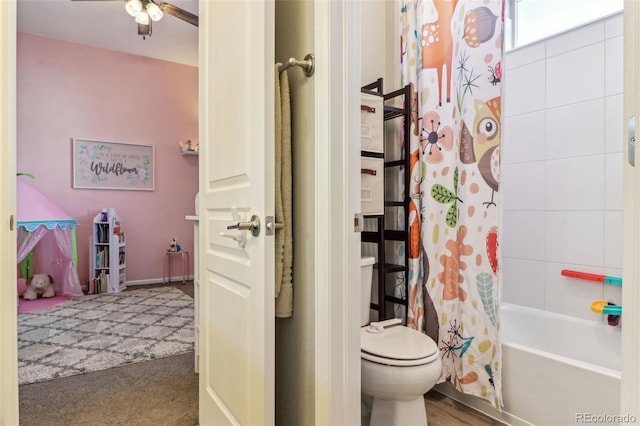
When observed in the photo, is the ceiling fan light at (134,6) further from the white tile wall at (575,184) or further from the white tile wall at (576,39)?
the white tile wall at (575,184)

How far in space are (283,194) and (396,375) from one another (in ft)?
2.64

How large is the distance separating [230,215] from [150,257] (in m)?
3.88

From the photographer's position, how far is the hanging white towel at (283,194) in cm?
122

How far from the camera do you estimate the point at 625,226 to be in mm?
533

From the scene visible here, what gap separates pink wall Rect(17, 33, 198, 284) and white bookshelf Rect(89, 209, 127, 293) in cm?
25

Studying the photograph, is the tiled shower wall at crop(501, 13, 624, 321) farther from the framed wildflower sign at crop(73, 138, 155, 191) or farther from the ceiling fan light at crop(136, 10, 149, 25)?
the framed wildflower sign at crop(73, 138, 155, 191)

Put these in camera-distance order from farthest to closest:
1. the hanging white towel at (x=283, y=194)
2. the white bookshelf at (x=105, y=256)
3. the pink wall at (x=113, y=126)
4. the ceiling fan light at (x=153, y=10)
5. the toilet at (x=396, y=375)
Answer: the white bookshelf at (x=105, y=256) → the pink wall at (x=113, y=126) → the ceiling fan light at (x=153, y=10) → the toilet at (x=396, y=375) → the hanging white towel at (x=283, y=194)

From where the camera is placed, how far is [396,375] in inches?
54.8

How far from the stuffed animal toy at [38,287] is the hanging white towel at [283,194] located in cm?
374

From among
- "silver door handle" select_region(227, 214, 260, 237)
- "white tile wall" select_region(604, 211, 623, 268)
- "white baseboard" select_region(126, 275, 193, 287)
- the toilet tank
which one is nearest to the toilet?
the toilet tank

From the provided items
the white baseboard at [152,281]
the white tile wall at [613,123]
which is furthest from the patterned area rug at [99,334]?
the white tile wall at [613,123]

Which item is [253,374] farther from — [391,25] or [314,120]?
[391,25]

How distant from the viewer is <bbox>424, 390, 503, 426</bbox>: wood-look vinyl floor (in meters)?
1.69

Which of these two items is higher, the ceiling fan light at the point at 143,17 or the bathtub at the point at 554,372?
the ceiling fan light at the point at 143,17
